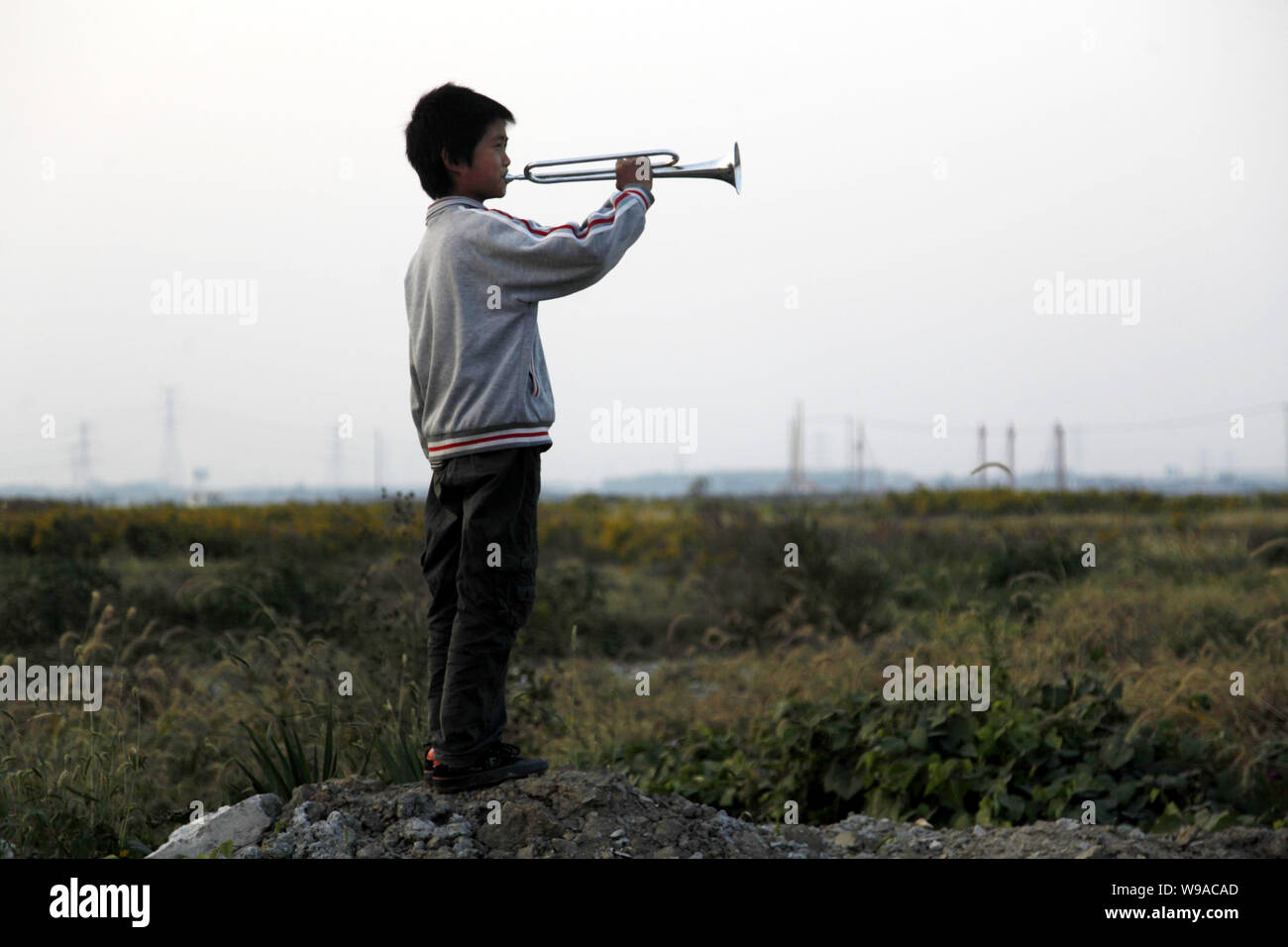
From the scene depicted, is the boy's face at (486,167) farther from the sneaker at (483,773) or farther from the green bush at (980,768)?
the green bush at (980,768)

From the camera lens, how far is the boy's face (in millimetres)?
3418

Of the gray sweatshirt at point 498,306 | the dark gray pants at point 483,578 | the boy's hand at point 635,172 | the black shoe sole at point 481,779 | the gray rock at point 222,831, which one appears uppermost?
the boy's hand at point 635,172

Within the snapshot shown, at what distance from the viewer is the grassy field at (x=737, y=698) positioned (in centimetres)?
435

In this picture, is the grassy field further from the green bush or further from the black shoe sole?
the black shoe sole

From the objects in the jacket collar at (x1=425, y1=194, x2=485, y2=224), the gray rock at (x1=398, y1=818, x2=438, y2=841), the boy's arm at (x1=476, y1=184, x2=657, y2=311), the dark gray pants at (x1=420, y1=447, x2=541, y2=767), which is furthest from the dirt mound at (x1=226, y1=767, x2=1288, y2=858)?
the jacket collar at (x1=425, y1=194, x2=485, y2=224)

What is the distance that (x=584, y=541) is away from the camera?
18469 millimetres

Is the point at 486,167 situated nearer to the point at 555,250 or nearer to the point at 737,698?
the point at 555,250

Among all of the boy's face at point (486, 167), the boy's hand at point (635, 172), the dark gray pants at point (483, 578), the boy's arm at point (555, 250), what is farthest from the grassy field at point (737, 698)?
the boy's hand at point (635, 172)

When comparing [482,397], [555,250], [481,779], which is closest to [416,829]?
[481,779]

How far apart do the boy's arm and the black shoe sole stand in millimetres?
1383

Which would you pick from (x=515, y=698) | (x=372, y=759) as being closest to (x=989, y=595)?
(x=515, y=698)

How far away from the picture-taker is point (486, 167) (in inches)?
135

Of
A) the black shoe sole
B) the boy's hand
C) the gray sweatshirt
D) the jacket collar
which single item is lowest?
the black shoe sole
